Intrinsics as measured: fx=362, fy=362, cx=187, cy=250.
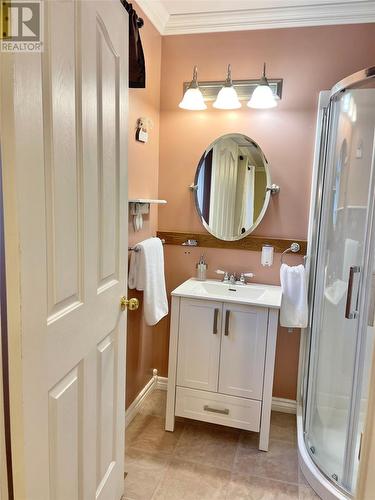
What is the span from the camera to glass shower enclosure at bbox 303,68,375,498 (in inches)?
66.5

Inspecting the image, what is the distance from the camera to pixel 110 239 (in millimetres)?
1365

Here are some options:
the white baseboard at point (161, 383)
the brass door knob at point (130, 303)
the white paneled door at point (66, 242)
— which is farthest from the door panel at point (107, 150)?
the white baseboard at point (161, 383)

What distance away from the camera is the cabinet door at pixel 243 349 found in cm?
200

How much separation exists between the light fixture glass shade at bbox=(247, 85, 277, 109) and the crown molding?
0.73 metres

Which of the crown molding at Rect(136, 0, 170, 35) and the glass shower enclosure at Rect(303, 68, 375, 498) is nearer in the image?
the glass shower enclosure at Rect(303, 68, 375, 498)

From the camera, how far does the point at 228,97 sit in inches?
86.0

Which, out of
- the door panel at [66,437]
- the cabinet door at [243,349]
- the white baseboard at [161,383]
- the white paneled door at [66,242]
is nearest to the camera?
the white paneled door at [66,242]

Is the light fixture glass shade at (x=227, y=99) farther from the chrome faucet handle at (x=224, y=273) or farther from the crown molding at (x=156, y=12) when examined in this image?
the chrome faucet handle at (x=224, y=273)

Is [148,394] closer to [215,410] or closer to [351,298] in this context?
[215,410]

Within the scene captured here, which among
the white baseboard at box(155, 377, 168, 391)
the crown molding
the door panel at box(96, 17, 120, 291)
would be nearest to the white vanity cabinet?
the white baseboard at box(155, 377, 168, 391)

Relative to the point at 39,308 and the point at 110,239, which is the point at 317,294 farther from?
the point at 39,308

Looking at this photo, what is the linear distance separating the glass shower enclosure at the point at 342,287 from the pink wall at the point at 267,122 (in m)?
0.18

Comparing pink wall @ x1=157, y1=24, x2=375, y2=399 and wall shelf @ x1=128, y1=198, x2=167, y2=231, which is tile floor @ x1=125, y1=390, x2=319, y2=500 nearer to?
pink wall @ x1=157, y1=24, x2=375, y2=399

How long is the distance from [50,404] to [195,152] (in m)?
1.83
